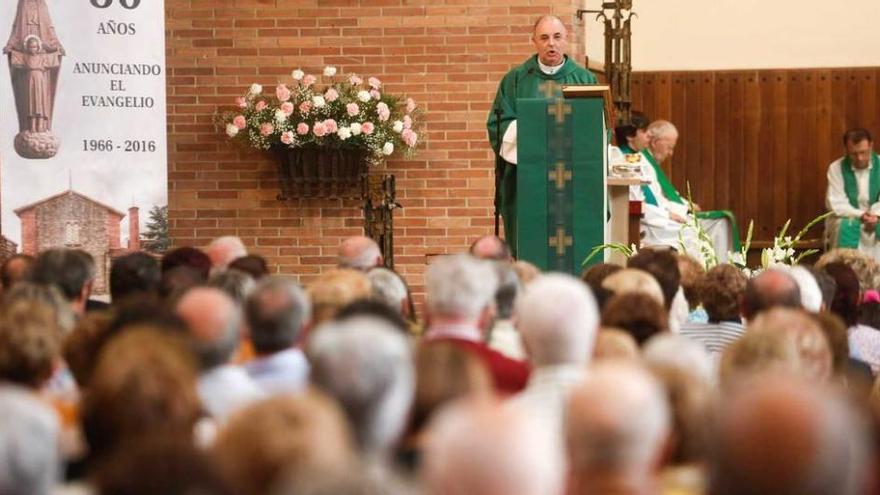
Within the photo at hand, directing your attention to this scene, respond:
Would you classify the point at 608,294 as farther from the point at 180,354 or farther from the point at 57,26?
the point at 57,26

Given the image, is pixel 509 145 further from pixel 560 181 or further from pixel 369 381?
pixel 369 381

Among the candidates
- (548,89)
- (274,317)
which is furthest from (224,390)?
(548,89)

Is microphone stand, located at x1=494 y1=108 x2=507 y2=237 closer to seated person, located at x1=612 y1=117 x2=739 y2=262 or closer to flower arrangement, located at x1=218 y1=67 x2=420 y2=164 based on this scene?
flower arrangement, located at x1=218 y1=67 x2=420 y2=164

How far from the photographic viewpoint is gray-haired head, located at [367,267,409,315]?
6.79 metres

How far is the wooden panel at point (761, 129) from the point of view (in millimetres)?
16609

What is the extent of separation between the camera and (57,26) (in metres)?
11.6

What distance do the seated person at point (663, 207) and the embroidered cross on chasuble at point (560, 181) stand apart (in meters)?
3.70

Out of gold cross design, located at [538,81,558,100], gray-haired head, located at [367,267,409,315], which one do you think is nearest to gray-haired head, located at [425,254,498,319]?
gray-haired head, located at [367,267,409,315]

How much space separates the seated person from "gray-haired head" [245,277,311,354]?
358 inches

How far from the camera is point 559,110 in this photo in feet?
34.2

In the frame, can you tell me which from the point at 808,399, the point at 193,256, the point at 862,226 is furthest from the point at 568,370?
the point at 862,226

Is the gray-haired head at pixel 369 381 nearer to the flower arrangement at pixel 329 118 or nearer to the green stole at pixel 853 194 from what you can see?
the flower arrangement at pixel 329 118

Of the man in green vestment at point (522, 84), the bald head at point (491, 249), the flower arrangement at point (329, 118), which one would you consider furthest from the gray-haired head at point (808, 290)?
the flower arrangement at point (329, 118)

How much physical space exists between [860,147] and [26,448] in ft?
44.4
